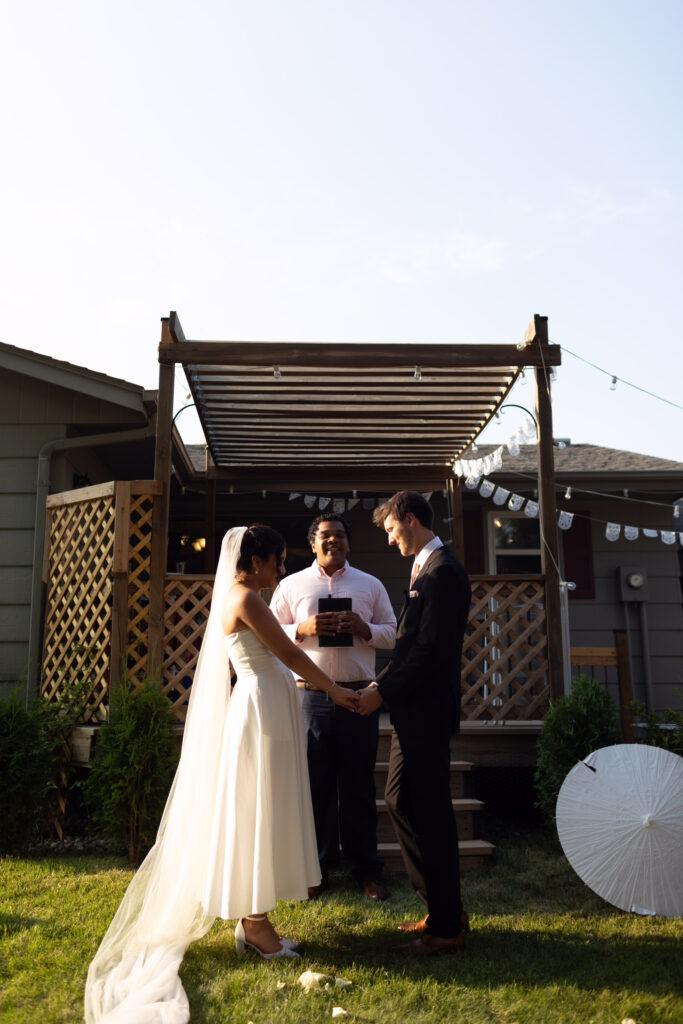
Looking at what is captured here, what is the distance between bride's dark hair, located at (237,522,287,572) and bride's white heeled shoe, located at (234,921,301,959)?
57.5 inches

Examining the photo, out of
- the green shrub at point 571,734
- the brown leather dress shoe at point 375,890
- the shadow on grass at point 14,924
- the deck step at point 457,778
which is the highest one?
the green shrub at point 571,734

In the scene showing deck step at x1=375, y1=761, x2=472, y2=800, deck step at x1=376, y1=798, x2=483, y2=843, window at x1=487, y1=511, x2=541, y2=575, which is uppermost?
window at x1=487, y1=511, x2=541, y2=575

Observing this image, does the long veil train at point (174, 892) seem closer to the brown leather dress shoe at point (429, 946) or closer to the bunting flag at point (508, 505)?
the brown leather dress shoe at point (429, 946)

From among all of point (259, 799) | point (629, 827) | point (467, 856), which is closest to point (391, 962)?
point (259, 799)

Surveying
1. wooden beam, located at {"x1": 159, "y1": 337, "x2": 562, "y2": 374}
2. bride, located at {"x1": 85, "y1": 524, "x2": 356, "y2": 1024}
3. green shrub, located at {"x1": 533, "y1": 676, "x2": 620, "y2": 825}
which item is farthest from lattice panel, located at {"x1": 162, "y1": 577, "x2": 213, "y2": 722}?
green shrub, located at {"x1": 533, "y1": 676, "x2": 620, "y2": 825}

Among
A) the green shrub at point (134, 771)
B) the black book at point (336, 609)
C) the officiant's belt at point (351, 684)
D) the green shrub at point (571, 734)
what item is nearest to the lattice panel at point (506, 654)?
the green shrub at point (571, 734)

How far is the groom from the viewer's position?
126 inches

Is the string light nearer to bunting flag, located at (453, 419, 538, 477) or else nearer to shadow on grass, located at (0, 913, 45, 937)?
bunting flag, located at (453, 419, 538, 477)

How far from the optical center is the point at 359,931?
11.5 ft

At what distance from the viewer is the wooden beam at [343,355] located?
583cm

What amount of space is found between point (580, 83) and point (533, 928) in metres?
7.04

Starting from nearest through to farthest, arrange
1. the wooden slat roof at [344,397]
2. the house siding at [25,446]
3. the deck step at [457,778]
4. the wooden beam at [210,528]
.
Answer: the deck step at [457,778]
the wooden slat roof at [344,397]
the house siding at [25,446]
the wooden beam at [210,528]

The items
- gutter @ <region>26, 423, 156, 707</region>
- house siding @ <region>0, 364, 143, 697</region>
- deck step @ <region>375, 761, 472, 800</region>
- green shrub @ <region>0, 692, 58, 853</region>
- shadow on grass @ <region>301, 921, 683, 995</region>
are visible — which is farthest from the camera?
house siding @ <region>0, 364, 143, 697</region>

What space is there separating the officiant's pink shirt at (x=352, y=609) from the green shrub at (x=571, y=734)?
1383mm
